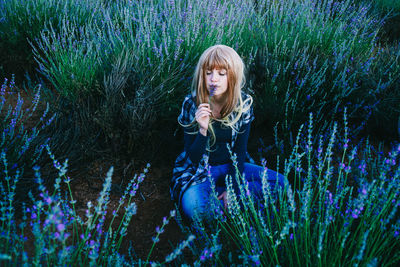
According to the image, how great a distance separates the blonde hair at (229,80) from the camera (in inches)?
72.2

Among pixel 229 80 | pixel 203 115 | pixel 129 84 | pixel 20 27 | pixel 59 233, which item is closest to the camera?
pixel 59 233

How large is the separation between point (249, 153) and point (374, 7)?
4065 millimetres

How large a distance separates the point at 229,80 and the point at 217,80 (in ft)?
0.33

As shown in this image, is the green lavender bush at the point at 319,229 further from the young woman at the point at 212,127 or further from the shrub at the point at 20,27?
the shrub at the point at 20,27

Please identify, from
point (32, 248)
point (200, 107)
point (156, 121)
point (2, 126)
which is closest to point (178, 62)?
point (156, 121)

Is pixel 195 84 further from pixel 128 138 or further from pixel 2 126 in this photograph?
pixel 2 126

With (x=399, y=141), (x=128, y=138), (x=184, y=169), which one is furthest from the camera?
(x=399, y=141)

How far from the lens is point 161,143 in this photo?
251cm

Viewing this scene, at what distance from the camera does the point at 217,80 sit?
6.09 ft

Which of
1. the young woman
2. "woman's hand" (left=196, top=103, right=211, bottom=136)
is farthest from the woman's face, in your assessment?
"woman's hand" (left=196, top=103, right=211, bottom=136)

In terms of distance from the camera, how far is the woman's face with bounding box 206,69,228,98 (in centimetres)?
185

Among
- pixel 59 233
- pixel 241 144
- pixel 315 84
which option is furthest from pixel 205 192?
pixel 315 84

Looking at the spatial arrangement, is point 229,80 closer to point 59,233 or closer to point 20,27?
point 59,233

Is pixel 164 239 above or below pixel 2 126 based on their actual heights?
below
